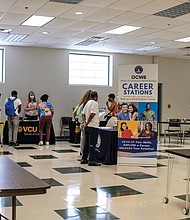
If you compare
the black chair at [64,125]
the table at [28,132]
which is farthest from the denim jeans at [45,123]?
the black chair at [64,125]

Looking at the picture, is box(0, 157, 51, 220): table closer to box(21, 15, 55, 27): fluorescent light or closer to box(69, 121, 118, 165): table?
box(69, 121, 118, 165): table

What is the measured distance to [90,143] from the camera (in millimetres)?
6980

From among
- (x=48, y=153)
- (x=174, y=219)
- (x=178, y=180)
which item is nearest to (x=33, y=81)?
(x=48, y=153)

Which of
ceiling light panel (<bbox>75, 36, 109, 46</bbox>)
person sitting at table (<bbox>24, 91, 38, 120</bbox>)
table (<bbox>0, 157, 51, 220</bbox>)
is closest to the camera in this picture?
table (<bbox>0, 157, 51, 220</bbox>)

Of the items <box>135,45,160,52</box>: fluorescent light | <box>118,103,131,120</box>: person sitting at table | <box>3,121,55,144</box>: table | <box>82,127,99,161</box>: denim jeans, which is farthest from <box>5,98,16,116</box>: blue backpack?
<box>135,45,160,52</box>: fluorescent light

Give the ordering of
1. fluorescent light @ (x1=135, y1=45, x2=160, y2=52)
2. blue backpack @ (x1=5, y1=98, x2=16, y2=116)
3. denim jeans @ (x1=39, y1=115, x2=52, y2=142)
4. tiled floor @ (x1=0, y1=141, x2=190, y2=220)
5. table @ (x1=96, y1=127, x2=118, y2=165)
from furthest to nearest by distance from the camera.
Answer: fluorescent light @ (x1=135, y1=45, x2=160, y2=52), denim jeans @ (x1=39, y1=115, x2=52, y2=142), blue backpack @ (x1=5, y1=98, x2=16, y2=116), table @ (x1=96, y1=127, x2=118, y2=165), tiled floor @ (x1=0, y1=141, x2=190, y2=220)

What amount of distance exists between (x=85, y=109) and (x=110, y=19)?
2.30 metres

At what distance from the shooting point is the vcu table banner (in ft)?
23.5

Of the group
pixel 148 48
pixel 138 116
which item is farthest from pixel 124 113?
pixel 148 48

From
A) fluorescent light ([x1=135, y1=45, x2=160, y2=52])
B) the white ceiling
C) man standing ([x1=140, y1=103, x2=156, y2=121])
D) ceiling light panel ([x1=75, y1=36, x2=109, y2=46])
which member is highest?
fluorescent light ([x1=135, y1=45, x2=160, y2=52])

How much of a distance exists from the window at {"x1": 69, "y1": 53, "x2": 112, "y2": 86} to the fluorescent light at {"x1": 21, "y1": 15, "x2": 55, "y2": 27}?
428cm

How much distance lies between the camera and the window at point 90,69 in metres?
13.0

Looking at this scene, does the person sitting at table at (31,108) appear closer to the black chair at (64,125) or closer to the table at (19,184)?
the black chair at (64,125)

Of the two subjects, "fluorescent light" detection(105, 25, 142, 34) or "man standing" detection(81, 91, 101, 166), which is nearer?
"man standing" detection(81, 91, 101, 166)
